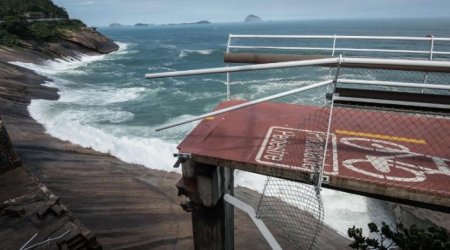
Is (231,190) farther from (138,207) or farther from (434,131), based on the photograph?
(138,207)

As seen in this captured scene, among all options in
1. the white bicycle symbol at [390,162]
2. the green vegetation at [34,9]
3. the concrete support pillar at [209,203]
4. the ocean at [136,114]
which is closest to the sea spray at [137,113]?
the ocean at [136,114]

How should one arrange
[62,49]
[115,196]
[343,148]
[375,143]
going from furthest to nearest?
1. [62,49]
2. [115,196]
3. [375,143]
4. [343,148]

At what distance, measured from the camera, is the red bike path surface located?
377cm

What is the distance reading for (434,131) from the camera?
5004 mm

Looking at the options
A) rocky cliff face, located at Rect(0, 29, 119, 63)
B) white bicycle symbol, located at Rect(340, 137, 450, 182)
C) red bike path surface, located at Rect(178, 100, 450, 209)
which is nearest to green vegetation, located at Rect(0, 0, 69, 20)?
rocky cliff face, located at Rect(0, 29, 119, 63)

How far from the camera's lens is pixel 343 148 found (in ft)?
14.6

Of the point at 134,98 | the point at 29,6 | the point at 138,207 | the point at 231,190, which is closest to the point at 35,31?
the point at 29,6

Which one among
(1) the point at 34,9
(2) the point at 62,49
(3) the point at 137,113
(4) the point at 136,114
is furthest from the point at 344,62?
(1) the point at 34,9

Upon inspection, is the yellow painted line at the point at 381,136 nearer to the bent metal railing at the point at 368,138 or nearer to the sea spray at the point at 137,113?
the bent metal railing at the point at 368,138

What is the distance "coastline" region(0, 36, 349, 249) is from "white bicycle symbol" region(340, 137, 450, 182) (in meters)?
5.12

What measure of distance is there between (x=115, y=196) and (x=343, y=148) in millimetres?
8170

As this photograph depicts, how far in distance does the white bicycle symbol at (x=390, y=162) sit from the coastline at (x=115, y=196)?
5.12 meters

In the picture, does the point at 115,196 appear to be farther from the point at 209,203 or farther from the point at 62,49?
the point at 62,49

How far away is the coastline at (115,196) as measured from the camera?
8859mm
